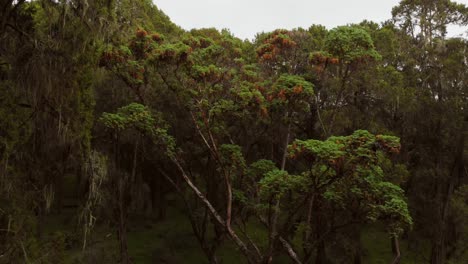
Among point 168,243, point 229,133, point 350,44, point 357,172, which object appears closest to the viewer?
point 357,172

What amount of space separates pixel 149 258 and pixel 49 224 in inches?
331

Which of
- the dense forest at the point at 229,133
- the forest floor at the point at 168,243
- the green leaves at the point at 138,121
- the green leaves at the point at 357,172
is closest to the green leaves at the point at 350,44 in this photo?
the dense forest at the point at 229,133

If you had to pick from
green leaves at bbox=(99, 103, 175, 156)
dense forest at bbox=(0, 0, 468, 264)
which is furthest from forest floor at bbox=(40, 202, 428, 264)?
green leaves at bbox=(99, 103, 175, 156)

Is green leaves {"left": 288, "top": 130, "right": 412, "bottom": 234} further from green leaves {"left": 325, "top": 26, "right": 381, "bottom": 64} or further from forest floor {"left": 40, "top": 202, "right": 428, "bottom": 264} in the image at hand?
forest floor {"left": 40, "top": 202, "right": 428, "bottom": 264}

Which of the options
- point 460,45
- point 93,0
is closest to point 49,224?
point 93,0

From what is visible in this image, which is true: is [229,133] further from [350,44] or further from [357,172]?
[357,172]

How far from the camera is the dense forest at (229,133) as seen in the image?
9.63m

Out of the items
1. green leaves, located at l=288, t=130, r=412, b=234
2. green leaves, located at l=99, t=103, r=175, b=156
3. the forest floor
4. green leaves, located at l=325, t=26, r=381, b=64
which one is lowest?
the forest floor

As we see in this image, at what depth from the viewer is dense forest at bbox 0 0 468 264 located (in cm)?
963

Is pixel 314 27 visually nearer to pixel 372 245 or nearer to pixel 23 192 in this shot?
pixel 372 245

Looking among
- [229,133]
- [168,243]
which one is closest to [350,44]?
[229,133]

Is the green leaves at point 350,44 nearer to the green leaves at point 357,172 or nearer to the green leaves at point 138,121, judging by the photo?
the green leaves at point 357,172

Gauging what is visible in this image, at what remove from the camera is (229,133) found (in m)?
23.1

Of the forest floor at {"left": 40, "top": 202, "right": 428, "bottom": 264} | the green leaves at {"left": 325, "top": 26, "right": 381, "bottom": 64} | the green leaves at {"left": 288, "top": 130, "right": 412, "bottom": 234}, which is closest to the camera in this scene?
the green leaves at {"left": 288, "top": 130, "right": 412, "bottom": 234}
